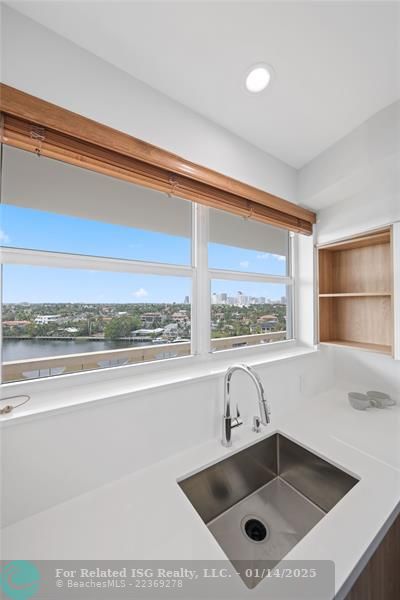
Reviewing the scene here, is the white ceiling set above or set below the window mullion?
above

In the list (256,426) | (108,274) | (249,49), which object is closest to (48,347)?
(108,274)

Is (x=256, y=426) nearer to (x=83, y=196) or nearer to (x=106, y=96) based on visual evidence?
(x=83, y=196)

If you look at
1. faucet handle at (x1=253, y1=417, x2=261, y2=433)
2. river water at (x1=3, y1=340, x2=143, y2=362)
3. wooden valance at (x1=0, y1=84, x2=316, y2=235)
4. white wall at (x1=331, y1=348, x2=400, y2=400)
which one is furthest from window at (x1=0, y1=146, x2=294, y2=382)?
white wall at (x1=331, y1=348, x2=400, y2=400)

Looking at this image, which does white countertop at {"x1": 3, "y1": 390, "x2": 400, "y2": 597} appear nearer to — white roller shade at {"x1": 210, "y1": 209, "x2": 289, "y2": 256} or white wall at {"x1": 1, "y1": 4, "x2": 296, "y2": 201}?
white roller shade at {"x1": 210, "y1": 209, "x2": 289, "y2": 256}

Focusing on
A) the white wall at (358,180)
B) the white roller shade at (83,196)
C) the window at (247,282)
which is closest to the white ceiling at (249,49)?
the white wall at (358,180)

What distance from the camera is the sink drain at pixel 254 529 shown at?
2.95 ft

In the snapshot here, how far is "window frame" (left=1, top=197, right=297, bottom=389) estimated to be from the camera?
0.94 metres

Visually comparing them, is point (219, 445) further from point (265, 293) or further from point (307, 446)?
point (265, 293)

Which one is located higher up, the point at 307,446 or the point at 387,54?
the point at 387,54

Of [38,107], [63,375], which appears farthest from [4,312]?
[38,107]

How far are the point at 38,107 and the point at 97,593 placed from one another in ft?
4.81

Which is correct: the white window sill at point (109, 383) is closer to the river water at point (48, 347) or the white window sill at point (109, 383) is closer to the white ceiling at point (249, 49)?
the river water at point (48, 347)

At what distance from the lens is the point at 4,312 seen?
908mm

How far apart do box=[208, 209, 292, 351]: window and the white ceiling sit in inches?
23.7
